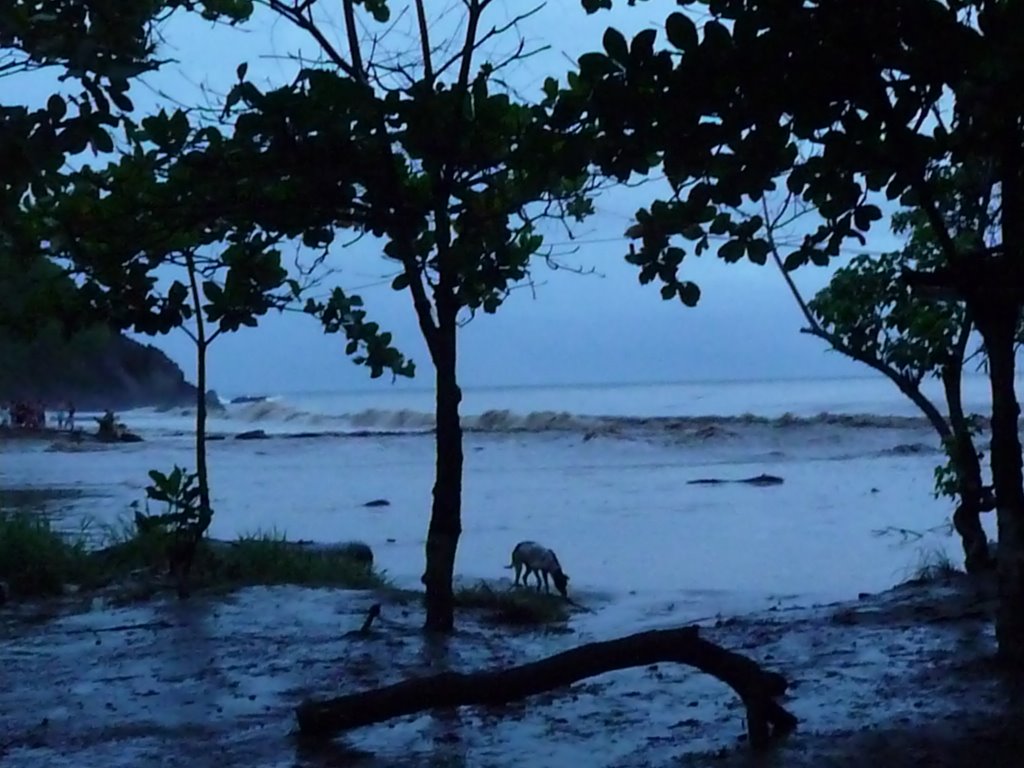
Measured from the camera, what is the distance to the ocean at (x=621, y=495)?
41.0 feet

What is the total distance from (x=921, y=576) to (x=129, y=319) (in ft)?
18.2

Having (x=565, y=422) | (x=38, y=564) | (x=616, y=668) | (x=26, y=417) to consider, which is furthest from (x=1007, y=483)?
(x=26, y=417)

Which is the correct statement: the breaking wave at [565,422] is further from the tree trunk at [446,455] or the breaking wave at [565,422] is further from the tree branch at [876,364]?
the tree trunk at [446,455]

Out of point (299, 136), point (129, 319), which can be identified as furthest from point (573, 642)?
point (299, 136)

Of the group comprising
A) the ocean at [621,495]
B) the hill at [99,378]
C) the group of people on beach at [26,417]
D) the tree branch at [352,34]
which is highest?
the tree branch at [352,34]

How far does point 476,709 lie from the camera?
18.2 ft

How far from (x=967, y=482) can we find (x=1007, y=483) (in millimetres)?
3180

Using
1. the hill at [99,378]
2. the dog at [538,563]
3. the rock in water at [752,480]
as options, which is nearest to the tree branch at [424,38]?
the dog at [538,563]

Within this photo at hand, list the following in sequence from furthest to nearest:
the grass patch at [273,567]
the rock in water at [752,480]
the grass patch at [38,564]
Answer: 1. the rock in water at [752,480]
2. the grass patch at [273,567]
3. the grass patch at [38,564]

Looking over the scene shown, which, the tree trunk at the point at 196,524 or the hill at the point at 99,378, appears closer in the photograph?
the tree trunk at the point at 196,524

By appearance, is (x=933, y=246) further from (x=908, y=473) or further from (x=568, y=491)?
(x=908, y=473)

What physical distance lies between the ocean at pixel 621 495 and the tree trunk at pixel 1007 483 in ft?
14.4

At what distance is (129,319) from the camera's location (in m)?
7.42

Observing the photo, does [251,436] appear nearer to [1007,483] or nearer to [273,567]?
[273,567]
